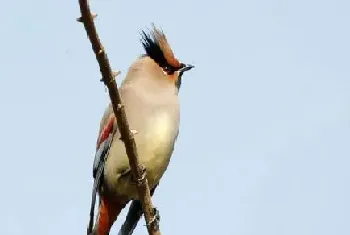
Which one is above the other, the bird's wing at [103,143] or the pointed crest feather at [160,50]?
the pointed crest feather at [160,50]

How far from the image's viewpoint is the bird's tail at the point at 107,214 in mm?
6963

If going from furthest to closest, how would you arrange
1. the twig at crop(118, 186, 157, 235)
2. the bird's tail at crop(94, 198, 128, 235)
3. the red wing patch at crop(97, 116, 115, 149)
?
the red wing patch at crop(97, 116, 115, 149), the bird's tail at crop(94, 198, 128, 235), the twig at crop(118, 186, 157, 235)

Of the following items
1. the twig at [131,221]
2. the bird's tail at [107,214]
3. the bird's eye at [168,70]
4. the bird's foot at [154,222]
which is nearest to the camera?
the bird's foot at [154,222]

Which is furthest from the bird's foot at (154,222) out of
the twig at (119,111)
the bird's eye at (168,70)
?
the bird's eye at (168,70)

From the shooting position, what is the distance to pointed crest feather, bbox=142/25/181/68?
25.3ft

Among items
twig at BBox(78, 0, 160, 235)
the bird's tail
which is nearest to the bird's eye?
the bird's tail

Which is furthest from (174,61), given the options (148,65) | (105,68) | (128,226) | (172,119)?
(105,68)

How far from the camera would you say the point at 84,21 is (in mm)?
4316

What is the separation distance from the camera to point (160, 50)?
7770 mm

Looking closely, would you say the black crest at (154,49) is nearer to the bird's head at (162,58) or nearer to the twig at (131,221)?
the bird's head at (162,58)

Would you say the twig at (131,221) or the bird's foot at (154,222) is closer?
the bird's foot at (154,222)

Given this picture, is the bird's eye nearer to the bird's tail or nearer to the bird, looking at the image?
the bird

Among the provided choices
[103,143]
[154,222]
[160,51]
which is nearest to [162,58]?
[160,51]

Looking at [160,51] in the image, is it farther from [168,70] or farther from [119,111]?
[119,111]
